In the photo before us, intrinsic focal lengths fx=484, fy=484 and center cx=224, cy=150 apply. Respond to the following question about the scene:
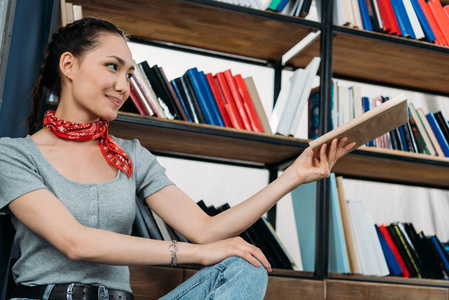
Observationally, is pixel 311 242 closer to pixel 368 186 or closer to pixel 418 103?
pixel 368 186

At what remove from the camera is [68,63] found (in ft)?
4.35

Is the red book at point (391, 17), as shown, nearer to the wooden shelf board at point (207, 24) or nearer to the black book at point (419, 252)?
the wooden shelf board at point (207, 24)

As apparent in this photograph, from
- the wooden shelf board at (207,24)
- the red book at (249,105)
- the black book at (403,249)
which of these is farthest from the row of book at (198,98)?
the black book at (403,249)

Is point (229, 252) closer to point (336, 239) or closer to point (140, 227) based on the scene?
point (140, 227)

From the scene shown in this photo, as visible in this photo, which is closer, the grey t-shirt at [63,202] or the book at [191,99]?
the grey t-shirt at [63,202]

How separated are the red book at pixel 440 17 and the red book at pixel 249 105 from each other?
37.0 inches

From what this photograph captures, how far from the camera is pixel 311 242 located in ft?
6.23

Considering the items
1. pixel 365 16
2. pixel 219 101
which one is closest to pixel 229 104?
pixel 219 101

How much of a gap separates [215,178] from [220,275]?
114 cm

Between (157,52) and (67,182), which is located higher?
(157,52)

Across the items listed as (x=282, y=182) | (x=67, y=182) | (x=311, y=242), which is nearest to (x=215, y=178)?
(x=311, y=242)

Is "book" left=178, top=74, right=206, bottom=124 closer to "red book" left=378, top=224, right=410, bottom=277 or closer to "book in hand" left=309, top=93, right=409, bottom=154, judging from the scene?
"book in hand" left=309, top=93, right=409, bottom=154

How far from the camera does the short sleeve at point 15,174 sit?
1111 mm

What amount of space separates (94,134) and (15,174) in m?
0.26
